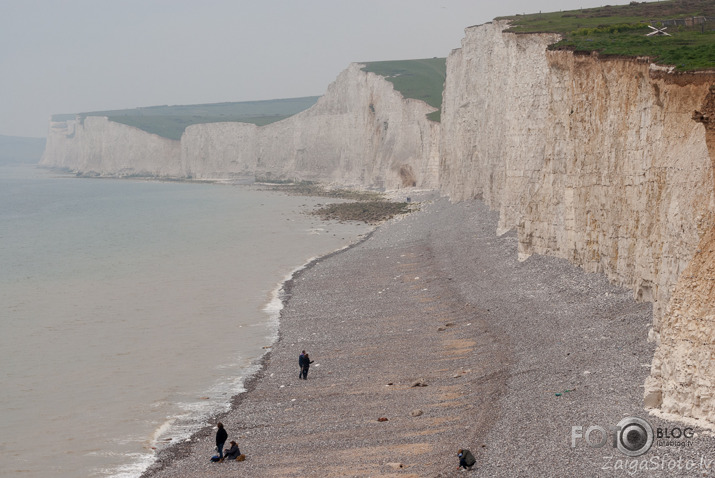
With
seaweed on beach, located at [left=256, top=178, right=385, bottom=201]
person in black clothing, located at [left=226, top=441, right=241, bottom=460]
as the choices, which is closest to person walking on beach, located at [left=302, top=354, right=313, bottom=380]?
person in black clothing, located at [left=226, top=441, right=241, bottom=460]

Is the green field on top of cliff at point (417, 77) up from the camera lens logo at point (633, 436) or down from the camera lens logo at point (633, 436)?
up

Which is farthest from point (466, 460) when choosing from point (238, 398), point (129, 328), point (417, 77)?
point (417, 77)

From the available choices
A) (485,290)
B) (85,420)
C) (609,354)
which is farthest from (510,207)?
(85,420)

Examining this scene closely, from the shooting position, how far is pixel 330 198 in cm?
8344

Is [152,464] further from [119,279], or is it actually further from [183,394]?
[119,279]

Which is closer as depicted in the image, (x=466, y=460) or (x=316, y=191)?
(x=466, y=460)

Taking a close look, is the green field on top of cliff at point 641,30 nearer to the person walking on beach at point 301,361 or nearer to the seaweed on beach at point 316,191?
the person walking on beach at point 301,361

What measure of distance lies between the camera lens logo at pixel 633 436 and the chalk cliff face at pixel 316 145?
66784 mm

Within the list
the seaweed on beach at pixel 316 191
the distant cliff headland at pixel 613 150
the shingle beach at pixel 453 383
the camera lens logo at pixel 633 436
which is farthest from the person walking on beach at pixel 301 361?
the seaweed on beach at pixel 316 191

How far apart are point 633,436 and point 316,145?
327 ft

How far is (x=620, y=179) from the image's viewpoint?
72.2ft

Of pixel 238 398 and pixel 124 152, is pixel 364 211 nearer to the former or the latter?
pixel 238 398

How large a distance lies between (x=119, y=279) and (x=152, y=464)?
23.6 meters

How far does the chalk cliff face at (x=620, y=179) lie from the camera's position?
12476 mm
